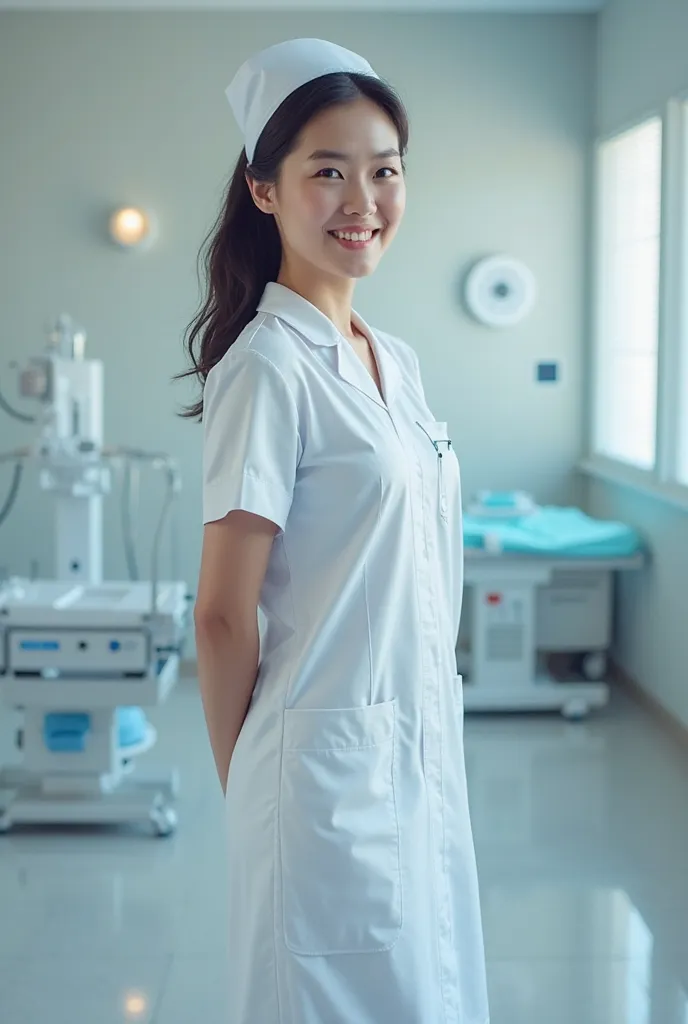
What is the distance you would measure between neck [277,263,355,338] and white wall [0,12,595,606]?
3.39 metres

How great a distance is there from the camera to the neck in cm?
137

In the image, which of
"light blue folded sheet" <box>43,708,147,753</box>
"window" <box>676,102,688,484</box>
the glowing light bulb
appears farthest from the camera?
"window" <box>676,102,688,484</box>

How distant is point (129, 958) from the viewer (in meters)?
2.54

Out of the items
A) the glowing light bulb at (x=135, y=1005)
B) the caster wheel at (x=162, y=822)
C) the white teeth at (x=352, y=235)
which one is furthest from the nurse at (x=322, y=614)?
the caster wheel at (x=162, y=822)

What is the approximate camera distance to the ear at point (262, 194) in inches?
52.6

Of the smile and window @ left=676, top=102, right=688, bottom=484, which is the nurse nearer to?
the smile

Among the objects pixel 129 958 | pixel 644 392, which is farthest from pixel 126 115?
pixel 129 958

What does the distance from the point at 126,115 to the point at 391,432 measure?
148 inches

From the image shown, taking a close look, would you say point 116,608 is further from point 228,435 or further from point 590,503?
point 590,503

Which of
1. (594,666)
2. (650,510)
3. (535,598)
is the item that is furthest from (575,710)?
(650,510)

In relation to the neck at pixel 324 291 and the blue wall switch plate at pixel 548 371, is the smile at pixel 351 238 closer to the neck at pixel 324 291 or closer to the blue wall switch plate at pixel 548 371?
the neck at pixel 324 291

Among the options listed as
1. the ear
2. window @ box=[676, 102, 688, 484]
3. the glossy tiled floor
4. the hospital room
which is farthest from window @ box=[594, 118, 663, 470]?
the ear

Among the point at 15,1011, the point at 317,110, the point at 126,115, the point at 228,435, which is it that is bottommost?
the point at 15,1011

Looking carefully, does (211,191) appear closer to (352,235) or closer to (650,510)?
(650,510)
